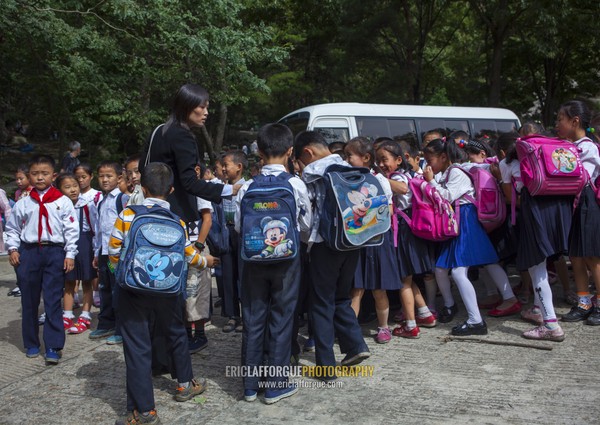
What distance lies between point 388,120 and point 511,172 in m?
9.23

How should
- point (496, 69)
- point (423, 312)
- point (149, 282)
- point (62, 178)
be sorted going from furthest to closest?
1. point (496, 69)
2. point (62, 178)
3. point (423, 312)
4. point (149, 282)

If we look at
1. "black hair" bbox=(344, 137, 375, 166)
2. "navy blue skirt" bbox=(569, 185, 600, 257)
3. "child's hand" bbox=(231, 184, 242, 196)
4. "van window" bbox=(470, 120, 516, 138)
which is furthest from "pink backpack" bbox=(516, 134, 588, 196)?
"van window" bbox=(470, 120, 516, 138)

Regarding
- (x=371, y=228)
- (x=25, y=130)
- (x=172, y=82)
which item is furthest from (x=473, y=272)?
(x=25, y=130)

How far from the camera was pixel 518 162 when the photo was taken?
4.89 metres

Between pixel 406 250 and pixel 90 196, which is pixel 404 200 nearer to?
pixel 406 250

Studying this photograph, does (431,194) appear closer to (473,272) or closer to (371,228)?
(371,228)

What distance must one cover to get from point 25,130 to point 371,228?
3127 centimetres

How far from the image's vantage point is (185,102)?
4137mm

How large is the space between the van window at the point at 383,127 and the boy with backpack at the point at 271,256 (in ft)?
31.8

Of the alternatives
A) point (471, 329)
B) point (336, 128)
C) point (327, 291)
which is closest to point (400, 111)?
point (336, 128)

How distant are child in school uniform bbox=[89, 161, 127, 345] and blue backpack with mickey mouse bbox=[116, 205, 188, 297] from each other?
6.53 ft

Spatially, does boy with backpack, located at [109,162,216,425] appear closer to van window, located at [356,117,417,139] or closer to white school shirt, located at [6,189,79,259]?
white school shirt, located at [6,189,79,259]

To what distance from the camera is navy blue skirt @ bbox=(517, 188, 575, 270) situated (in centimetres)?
469

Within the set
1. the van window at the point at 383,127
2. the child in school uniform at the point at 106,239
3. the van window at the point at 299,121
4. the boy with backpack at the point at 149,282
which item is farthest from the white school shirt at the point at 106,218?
the van window at the point at 383,127
